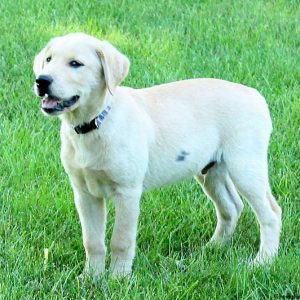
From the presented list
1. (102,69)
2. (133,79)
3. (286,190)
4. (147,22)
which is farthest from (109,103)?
(147,22)

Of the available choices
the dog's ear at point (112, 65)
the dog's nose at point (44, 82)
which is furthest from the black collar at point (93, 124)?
the dog's nose at point (44, 82)

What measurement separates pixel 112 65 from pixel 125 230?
2.56 feet

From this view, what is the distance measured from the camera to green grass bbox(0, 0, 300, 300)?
3510mm

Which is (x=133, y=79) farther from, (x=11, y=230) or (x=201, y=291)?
(x=201, y=291)

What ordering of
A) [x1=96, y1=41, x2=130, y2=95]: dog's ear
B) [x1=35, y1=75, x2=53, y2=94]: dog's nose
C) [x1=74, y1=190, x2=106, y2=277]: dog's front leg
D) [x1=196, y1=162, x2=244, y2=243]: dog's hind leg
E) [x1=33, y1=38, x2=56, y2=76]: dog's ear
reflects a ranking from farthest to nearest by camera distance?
[x1=196, y1=162, x2=244, y2=243]: dog's hind leg, [x1=74, y1=190, x2=106, y2=277]: dog's front leg, [x1=33, y1=38, x2=56, y2=76]: dog's ear, [x1=96, y1=41, x2=130, y2=95]: dog's ear, [x1=35, y1=75, x2=53, y2=94]: dog's nose

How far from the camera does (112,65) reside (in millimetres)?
3480

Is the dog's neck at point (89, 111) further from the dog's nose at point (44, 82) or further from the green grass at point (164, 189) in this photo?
the green grass at point (164, 189)

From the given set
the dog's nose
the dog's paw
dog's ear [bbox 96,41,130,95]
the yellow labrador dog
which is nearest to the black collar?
the yellow labrador dog

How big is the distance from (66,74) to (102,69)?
0.21m

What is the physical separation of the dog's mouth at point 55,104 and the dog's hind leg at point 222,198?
1062mm

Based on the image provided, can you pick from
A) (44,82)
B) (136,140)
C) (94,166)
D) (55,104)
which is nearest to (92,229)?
(94,166)

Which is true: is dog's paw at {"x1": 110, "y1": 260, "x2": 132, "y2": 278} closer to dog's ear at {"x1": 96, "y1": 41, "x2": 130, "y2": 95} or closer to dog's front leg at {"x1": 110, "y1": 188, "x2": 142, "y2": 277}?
dog's front leg at {"x1": 110, "y1": 188, "x2": 142, "y2": 277}

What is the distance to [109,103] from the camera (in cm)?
358

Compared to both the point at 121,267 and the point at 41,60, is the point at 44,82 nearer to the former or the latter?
the point at 41,60
